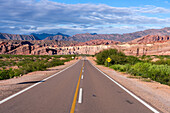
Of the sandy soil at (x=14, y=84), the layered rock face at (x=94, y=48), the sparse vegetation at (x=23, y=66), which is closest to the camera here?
the sandy soil at (x=14, y=84)

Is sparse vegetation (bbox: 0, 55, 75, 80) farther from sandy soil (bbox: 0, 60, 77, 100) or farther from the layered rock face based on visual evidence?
the layered rock face

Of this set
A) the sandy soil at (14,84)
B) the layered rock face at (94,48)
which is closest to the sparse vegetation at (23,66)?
the sandy soil at (14,84)

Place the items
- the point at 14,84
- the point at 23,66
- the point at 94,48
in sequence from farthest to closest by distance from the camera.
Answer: the point at 94,48
the point at 23,66
the point at 14,84

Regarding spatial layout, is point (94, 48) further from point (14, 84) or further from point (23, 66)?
point (14, 84)

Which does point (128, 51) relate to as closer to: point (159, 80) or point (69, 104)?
point (159, 80)

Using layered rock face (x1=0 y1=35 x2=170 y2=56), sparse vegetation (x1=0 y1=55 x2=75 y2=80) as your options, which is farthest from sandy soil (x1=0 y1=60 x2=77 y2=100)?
layered rock face (x1=0 y1=35 x2=170 y2=56)

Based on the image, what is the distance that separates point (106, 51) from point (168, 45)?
65194 mm

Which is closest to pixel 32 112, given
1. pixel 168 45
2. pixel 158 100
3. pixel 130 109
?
pixel 130 109

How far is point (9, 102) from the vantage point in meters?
6.98

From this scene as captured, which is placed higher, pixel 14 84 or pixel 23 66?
pixel 14 84

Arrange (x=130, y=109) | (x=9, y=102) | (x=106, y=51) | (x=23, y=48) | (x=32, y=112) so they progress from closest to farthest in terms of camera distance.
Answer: (x=32, y=112), (x=130, y=109), (x=9, y=102), (x=106, y=51), (x=23, y=48)

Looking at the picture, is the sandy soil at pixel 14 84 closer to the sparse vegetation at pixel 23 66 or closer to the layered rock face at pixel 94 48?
the sparse vegetation at pixel 23 66

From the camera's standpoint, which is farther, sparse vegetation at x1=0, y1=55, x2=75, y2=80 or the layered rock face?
the layered rock face

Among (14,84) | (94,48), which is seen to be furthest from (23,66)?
(94,48)
